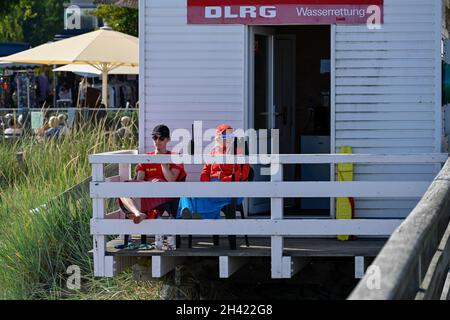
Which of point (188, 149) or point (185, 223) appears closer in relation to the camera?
point (185, 223)

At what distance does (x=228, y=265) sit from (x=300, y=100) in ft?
14.3

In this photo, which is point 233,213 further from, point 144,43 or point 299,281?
point 144,43

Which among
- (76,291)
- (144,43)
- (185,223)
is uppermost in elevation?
(144,43)

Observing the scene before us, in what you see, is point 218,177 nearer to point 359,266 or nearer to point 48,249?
point 359,266

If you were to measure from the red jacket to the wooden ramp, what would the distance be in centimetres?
72

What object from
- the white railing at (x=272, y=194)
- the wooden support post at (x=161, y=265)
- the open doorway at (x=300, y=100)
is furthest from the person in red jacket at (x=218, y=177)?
the open doorway at (x=300, y=100)

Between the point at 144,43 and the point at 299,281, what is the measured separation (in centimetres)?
319

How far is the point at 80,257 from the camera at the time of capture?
13.4m

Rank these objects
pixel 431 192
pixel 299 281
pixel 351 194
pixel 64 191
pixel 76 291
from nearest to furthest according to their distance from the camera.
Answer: pixel 431 192 → pixel 351 194 → pixel 299 281 → pixel 76 291 → pixel 64 191

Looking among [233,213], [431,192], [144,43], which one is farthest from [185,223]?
[431,192]

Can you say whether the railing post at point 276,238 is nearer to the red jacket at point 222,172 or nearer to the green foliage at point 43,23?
the red jacket at point 222,172

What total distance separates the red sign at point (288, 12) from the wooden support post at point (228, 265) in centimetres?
281

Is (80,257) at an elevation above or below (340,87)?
below

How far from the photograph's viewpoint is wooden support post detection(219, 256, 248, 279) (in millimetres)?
10969
